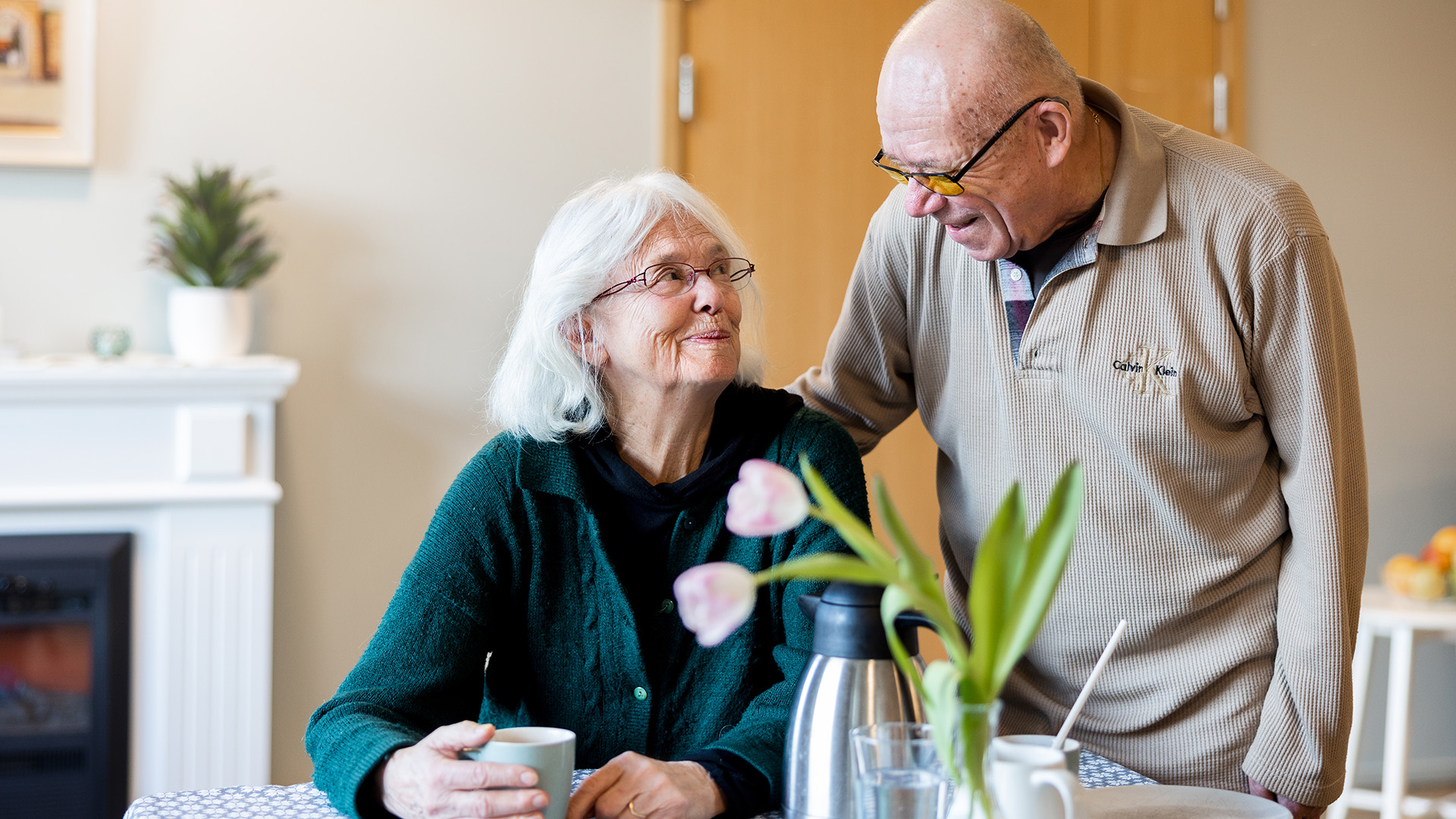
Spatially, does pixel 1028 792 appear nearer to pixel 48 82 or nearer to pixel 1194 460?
pixel 1194 460

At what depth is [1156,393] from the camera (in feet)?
4.43

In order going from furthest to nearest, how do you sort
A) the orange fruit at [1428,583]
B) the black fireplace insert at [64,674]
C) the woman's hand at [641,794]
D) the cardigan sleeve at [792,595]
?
the orange fruit at [1428,583] → the black fireplace insert at [64,674] → the cardigan sleeve at [792,595] → the woman's hand at [641,794]

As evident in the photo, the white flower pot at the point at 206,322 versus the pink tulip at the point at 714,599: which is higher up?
the white flower pot at the point at 206,322

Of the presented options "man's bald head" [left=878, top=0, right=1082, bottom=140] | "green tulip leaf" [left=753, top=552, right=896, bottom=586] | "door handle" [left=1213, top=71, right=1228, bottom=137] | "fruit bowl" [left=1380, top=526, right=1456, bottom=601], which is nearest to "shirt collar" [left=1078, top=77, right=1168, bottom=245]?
"man's bald head" [left=878, top=0, right=1082, bottom=140]

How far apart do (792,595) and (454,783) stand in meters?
0.45

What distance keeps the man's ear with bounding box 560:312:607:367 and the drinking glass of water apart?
79cm

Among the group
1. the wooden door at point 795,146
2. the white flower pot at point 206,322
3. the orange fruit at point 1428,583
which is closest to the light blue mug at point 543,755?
the white flower pot at point 206,322

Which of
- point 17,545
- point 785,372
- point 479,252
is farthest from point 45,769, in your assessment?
point 785,372

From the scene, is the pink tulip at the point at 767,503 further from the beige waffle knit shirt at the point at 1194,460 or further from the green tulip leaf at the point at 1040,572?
the beige waffle knit shirt at the point at 1194,460

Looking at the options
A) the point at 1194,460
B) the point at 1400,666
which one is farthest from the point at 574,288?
the point at 1400,666

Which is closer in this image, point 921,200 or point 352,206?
point 921,200

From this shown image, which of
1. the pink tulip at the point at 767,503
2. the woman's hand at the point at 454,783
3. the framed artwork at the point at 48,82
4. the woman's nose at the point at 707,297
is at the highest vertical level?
the framed artwork at the point at 48,82

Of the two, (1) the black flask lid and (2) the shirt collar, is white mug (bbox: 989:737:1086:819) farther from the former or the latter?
(2) the shirt collar

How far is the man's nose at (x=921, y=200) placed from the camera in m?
1.35
